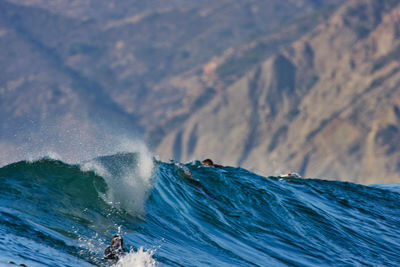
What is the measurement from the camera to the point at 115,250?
11.5 m

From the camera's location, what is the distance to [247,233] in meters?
15.8

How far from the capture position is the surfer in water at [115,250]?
448 inches

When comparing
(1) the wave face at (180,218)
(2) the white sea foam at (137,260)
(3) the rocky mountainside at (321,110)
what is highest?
(3) the rocky mountainside at (321,110)

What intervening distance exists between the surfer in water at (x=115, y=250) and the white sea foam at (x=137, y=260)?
0.11 m

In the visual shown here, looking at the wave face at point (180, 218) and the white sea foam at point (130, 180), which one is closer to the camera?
the wave face at point (180, 218)

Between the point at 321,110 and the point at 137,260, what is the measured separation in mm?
143518

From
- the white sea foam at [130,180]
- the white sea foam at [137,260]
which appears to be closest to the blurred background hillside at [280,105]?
the white sea foam at [130,180]

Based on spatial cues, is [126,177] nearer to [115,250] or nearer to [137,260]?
[115,250]

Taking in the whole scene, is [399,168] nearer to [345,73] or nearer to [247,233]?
[345,73]

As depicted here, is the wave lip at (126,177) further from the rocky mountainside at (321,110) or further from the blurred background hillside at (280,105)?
the rocky mountainside at (321,110)

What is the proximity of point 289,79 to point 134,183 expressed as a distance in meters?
154

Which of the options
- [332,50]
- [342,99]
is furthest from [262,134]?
[332,50]

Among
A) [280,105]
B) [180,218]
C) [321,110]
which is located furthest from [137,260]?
[280,105]

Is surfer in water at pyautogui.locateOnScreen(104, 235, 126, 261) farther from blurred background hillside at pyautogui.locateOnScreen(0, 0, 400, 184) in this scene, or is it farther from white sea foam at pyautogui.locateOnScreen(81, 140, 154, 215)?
blurred background hillside at pyautogui.locateOnScreen(0, 0, 400, 184)
